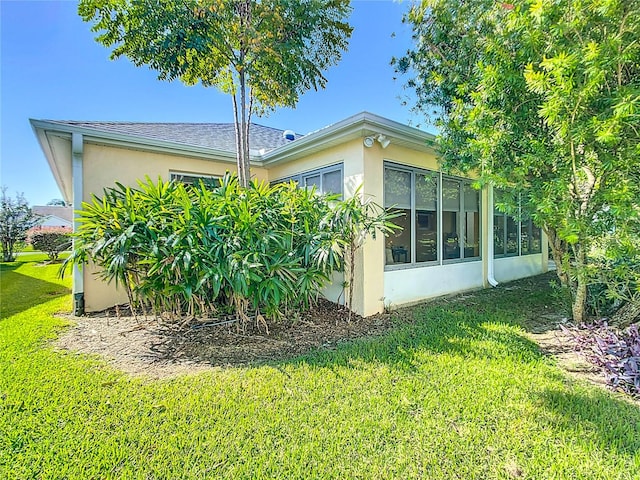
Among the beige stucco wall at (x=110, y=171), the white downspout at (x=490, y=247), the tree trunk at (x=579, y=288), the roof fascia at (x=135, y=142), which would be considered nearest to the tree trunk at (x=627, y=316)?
the tree trunk at (x=579, y=288)

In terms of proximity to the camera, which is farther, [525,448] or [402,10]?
[402,10]

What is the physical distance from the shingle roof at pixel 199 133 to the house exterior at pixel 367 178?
101 millimetres

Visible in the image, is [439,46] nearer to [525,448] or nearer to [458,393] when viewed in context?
[458,393]

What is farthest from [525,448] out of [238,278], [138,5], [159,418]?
[138,5]

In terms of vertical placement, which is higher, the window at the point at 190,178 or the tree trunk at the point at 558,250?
the window at the point at 190,178

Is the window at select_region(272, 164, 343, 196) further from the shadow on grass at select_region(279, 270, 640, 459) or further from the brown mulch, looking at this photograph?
the shadow on grass at select_region(279, 270, 640, 459)

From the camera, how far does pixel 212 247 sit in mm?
4418

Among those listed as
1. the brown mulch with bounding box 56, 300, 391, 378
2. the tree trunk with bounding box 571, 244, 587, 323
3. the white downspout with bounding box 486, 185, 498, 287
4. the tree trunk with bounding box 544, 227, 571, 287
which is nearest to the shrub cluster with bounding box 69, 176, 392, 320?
the brown mulch with bounding box 56, 300, 391, 378

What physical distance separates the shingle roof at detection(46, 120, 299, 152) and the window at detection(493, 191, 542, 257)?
23.7 feet

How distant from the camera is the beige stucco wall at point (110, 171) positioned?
6234mm

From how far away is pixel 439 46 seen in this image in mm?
7035

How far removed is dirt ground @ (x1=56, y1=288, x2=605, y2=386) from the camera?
3881 mm

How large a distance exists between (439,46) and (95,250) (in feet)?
26.7

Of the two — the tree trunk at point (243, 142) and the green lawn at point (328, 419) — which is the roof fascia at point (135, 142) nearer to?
the tree trunk at point (243, 142)
